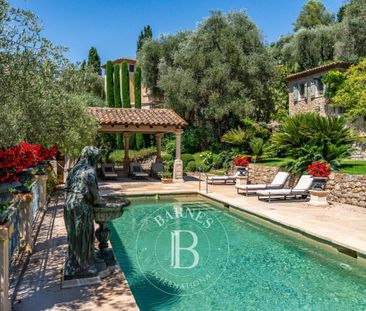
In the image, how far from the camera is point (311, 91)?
33.1 meters

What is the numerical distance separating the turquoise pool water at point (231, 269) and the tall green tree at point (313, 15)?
4563cm

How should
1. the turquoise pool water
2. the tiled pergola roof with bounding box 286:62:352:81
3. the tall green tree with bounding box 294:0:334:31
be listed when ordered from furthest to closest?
the tall green tree with bounding box 294:0:334:31
the tiled pergola roof with bounding box 286:62:352:81
the turquoise pool water

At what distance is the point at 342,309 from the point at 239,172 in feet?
44.1

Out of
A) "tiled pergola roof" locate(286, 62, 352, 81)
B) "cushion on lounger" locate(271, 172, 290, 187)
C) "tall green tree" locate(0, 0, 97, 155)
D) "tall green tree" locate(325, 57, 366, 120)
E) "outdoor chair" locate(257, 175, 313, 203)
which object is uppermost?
"tiled pergola roof" locate(286, 62, 352, 81)

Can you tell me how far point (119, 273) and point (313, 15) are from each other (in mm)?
51778

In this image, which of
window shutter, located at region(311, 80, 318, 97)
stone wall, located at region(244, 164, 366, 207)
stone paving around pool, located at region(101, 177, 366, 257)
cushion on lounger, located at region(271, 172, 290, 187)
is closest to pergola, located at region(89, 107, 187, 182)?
stone paving around pool, located at region(101, 177, 366, 257)

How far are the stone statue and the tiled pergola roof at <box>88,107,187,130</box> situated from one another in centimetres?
1516

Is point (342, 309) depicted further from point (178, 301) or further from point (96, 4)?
point (96, 4)

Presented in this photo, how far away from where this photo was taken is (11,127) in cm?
814

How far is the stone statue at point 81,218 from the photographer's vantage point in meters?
5.47

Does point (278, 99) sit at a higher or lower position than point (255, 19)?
lower

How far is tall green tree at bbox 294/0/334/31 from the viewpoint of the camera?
49.4 meters

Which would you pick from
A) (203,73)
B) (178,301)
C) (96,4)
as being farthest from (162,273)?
(203,73)

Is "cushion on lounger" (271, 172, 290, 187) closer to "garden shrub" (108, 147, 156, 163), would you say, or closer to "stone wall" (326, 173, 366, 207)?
"stone wall" (326, 173, 366, 207)
